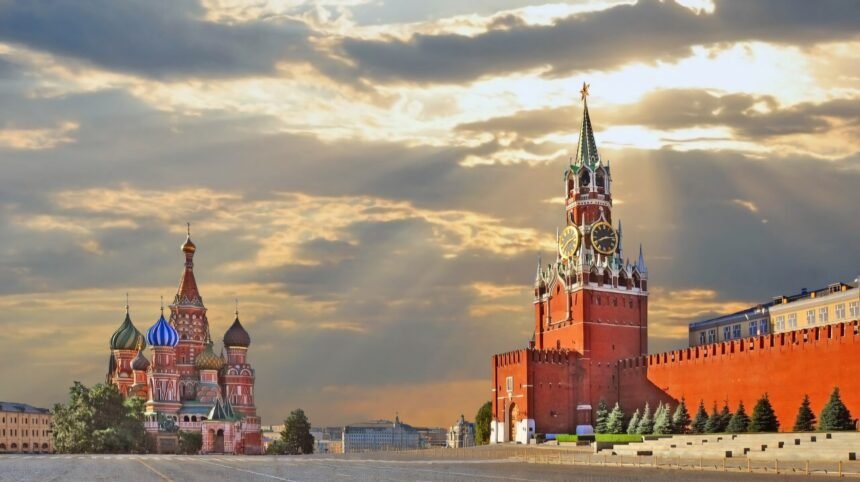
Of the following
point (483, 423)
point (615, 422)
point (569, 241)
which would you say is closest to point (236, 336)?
point (483, 423)

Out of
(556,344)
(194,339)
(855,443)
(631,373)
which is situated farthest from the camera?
(194,339)

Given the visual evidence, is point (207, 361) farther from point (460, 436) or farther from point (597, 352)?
point (460, 436)

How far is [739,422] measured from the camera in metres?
64.0

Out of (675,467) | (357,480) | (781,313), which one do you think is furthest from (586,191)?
(357,480)

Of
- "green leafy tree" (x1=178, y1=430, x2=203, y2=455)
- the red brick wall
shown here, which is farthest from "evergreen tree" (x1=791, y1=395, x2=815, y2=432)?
"green leafy tree" (x1=178, y1=430, x2=203, y2=455)

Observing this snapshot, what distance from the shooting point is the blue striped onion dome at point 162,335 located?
11544 cm

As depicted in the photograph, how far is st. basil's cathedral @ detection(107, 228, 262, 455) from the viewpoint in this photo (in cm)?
10869

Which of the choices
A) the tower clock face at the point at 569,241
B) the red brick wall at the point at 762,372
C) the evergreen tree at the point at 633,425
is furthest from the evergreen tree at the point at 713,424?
the tower clock face at the point at 569,241

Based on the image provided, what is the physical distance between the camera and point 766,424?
2426 inches

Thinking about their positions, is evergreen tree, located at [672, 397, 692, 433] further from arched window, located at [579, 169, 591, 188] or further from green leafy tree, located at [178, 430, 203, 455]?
green leafy tree, located at [178, 430, 203, 455]

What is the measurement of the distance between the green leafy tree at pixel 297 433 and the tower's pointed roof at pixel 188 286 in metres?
18.2

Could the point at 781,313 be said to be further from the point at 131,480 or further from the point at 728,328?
the point at 131,480

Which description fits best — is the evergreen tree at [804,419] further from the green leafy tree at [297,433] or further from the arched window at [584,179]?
the green leafy tree at [297,433]

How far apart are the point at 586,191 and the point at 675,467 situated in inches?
1801
